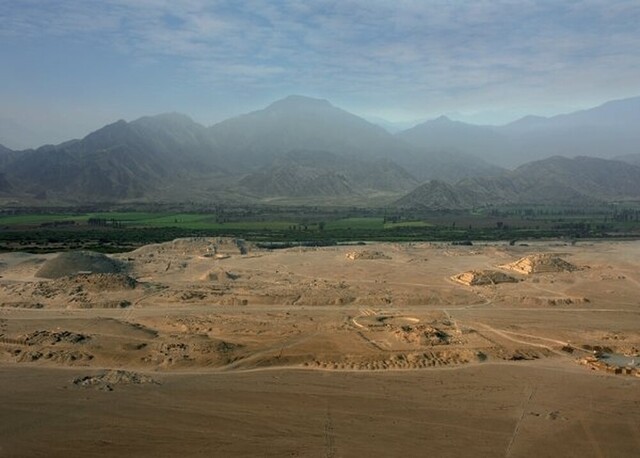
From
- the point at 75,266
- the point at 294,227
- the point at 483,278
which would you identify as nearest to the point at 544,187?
the point at 294,227

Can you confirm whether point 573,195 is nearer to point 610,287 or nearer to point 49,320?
point 610,287

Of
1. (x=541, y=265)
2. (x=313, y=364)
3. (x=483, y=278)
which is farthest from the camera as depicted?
(x=541, y=265)

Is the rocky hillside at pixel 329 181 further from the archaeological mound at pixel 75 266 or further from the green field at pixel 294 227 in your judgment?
the archaeological mound at pixel 75 266

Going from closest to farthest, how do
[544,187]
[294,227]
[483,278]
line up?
[483,278] < [294,227] < [544,187]

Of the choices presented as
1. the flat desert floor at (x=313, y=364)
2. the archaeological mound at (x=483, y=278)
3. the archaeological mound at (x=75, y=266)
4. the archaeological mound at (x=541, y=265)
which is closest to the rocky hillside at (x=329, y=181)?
the archaeological mound at (x=541, y=265)

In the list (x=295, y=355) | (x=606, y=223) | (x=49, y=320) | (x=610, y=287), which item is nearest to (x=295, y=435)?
(x=295, y=355)

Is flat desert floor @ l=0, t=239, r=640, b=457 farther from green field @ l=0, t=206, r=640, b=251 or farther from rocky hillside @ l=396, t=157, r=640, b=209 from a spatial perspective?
rocky hillside @ l=396, t=157, r=640, b=209

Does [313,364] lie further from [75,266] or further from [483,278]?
[75,266]

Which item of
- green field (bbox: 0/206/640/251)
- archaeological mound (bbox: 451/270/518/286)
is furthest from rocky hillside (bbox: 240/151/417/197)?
archaeological mound (bbox: 451/270/518/286)

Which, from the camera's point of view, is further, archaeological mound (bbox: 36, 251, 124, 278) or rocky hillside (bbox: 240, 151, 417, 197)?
rocky hillside (bbox: 240, 151, 417, 197)
